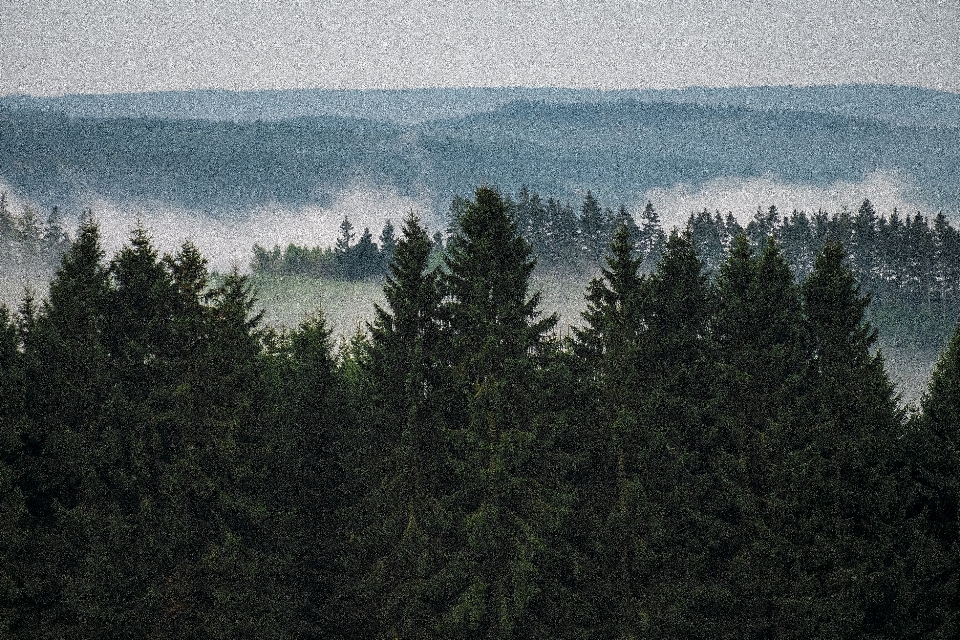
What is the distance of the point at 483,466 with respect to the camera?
3322 centimetres

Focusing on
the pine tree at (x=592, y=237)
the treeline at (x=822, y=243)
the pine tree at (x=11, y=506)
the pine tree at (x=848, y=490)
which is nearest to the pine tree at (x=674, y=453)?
the pine tree at (x=848, y=490)

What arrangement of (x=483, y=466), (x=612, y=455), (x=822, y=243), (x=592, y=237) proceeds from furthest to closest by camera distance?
(x=592, y=237), (x=822, y=243), (x=612, y=455), (x=483, y=466)

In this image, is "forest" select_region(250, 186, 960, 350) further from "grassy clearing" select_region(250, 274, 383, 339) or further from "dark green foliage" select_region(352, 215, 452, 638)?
"dark green foliage" select_region(352, 215, 452, 638)

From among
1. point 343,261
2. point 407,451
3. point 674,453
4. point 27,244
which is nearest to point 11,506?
point 407,451

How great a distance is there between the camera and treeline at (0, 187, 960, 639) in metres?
32.6

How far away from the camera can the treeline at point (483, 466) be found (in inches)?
1283

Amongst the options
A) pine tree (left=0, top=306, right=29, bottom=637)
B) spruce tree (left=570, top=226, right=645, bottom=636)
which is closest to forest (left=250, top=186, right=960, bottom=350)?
spruce tree (left=570, top=226, right=645, bottom=636)

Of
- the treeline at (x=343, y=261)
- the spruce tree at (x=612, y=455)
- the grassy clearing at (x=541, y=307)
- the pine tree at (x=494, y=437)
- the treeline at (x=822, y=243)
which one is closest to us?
the pine tree at (x=494, y=437)

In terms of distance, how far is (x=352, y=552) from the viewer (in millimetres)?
36000

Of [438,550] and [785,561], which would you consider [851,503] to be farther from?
[438,550]

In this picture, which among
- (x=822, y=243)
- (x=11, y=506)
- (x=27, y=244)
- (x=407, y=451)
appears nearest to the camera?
(x=11, y=506)

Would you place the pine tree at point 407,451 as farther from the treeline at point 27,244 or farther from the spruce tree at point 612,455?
the treeline at point 27,244

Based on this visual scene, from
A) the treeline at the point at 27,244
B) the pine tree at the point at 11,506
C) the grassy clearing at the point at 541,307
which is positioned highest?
the treeline at the point at 27,244

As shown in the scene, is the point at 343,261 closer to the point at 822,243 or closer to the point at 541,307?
the point at 541,307
